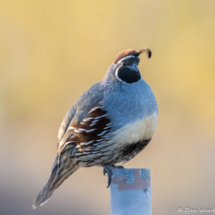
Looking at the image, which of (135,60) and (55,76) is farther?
(55,76)

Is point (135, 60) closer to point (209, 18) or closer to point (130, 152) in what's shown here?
point (130, 152)

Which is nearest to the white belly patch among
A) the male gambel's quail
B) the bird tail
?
the male gambel's quail

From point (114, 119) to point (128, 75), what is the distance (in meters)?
0.46

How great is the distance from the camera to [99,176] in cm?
744

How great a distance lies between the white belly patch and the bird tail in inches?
30.9

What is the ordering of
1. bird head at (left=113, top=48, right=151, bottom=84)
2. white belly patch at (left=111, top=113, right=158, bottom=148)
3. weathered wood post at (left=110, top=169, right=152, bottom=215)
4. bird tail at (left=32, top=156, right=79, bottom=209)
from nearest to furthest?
weathered wood post at (left=110, top=169, right=152, bottom=215) → white belly patch at (left=111, top=113, right=158, bottom=148) → bird head at (left=113, top=48, right=151, bottom=84) → bird tail at (left=32, top=156, right=79, bottom=209)

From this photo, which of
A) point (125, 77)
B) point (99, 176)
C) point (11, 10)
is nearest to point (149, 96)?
point (125, 77)

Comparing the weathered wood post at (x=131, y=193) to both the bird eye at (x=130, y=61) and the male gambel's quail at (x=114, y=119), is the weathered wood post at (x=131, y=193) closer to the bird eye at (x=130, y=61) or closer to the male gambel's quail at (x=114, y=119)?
the male gambel's quail at (x=114, y=119)

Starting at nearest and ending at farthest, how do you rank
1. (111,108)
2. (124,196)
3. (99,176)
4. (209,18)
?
(124,196)
(111,108)
(99,176)
(209,18)

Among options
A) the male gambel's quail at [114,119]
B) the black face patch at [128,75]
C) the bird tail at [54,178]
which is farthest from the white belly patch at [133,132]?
the bird tail at [54,178]

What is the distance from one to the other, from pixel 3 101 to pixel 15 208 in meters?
3.36

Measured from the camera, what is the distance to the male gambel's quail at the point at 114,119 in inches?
133

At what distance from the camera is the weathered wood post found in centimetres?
285

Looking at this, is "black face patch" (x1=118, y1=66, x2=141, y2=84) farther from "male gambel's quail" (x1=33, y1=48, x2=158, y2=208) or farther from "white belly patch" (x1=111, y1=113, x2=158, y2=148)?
"white belly patch" (x1=111, y1=113, x2=158, y2=148)
